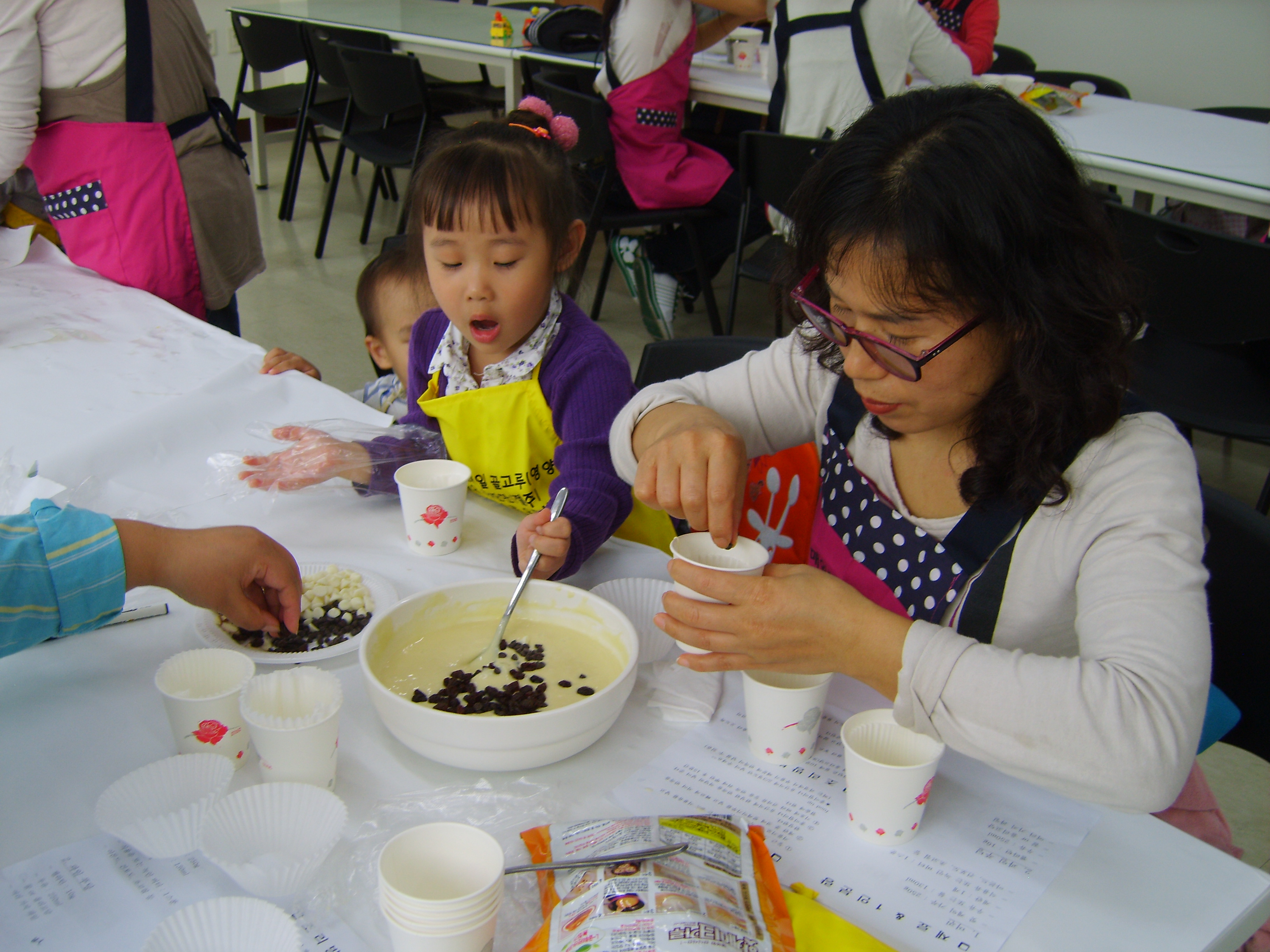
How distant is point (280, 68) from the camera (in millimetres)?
5059

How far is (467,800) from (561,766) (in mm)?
94

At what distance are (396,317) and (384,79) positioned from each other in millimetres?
2418

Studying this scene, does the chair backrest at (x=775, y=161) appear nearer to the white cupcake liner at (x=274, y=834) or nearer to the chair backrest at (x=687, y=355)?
the chair backrest at (x=687, y=355)

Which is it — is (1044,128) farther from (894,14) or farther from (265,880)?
(894,14)

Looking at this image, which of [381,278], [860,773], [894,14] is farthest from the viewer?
[894,14]

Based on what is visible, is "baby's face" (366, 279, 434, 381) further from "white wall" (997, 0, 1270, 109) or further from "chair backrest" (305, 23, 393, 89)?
"white wall" (997, 0, 1270, 109)

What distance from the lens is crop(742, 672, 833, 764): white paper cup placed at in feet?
2.78

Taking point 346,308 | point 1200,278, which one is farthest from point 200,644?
point 346,308

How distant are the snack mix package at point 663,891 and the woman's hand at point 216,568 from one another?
1.40 feet

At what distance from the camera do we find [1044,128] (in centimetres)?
93

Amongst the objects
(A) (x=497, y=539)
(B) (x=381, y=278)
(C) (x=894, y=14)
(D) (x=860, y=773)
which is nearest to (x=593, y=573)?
(A) (x=497, y=539)

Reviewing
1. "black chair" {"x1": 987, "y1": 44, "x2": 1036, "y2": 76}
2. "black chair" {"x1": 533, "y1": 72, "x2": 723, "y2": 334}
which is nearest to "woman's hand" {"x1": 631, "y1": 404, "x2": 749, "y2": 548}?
"black chair" {"x1": 533, "y1": 72, "x2": 723, "y2": 334}

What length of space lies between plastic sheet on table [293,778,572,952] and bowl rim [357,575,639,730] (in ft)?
0.23

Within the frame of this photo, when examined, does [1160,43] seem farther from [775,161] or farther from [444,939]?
[444,939]
